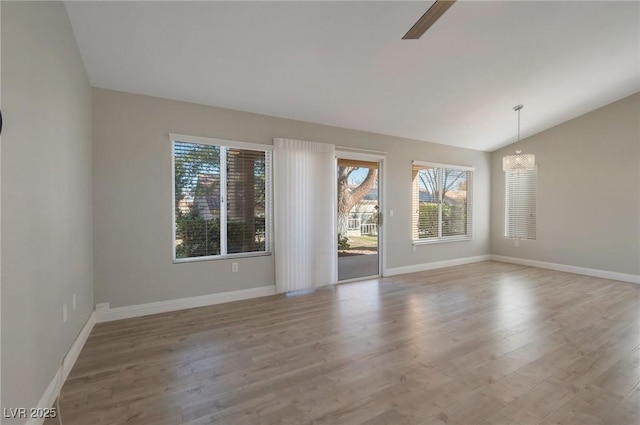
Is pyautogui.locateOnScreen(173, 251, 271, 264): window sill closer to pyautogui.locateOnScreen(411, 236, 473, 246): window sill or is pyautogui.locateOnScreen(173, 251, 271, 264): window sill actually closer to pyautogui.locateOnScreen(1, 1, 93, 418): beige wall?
pyautogui.locateOnScreen(1, 1, 93, 418): beige wall

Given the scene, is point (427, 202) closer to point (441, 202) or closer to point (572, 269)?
point (441, 202)

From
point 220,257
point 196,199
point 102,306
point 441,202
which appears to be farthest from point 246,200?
point 441,202

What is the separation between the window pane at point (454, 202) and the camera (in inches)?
237

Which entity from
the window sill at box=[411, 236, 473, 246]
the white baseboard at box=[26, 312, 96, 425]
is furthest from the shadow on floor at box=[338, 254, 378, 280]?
the white baseboard at box=[26, 312, 96, 425]

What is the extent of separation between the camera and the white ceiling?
2.38m

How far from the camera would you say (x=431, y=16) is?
200 centimetres

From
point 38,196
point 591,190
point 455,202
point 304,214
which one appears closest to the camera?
point 38,196

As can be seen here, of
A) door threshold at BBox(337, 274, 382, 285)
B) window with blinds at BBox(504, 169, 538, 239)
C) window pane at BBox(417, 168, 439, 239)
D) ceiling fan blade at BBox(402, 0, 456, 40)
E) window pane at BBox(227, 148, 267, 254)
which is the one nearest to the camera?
ceiling fan blade at BBox(402, 0, 456, 40)

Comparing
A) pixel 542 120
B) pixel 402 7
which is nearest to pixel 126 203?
pixel 402 7

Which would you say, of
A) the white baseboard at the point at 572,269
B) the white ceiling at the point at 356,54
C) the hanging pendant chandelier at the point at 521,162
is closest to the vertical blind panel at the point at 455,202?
the white baseboard at the point at 572,269

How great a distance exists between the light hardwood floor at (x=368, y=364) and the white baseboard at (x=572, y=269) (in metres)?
1.37

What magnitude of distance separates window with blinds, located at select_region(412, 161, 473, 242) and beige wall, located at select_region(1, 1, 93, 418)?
4945mm

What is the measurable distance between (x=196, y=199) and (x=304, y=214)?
1.48m

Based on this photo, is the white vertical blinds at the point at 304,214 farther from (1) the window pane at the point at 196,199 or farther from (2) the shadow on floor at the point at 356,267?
(1) the window pane at the point at 196,199
